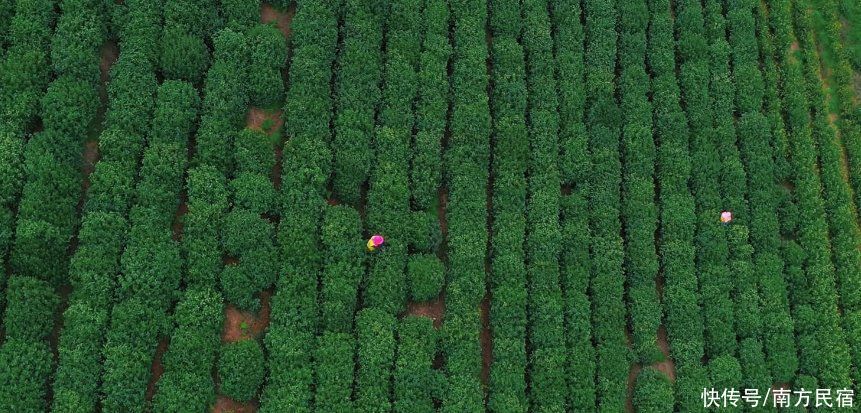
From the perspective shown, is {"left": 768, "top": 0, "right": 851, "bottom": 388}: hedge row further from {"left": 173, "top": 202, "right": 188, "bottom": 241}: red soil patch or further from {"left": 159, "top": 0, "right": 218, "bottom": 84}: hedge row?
{"left": 159, "top": 0, "right": 218, "bottom": 84}: hedge row

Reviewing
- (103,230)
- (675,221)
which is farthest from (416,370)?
(675,221)

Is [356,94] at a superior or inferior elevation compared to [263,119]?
Result: superior

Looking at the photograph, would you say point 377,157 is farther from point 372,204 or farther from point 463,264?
point 463,264

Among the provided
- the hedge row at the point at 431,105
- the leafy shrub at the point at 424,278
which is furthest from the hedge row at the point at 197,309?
the hedge row at the point at 431,105

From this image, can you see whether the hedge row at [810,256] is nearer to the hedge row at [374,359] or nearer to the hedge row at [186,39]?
the hedge row at [374,359]

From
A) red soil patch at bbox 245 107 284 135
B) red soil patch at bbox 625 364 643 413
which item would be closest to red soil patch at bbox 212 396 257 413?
red soil patch at bbox 245 107 284 135

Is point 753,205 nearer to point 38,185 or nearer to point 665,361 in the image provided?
point 665,361
